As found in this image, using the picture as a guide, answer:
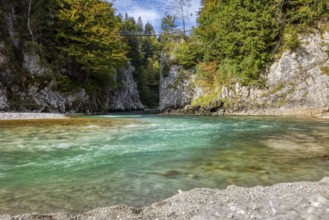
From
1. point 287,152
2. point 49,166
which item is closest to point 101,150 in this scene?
point 49,166

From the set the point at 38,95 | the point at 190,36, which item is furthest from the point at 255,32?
the point at 38,95

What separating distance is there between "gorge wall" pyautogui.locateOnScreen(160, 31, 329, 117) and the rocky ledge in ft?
75.7

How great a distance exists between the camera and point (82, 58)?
33219 mm

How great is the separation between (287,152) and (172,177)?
464 centimetres

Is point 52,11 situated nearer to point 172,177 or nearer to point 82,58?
point 82,58

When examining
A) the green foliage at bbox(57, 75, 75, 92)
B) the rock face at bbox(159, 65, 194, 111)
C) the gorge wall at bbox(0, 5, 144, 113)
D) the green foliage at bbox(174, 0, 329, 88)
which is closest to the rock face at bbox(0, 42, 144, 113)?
the gorge wall at bbox(0, 5, 144, 113)

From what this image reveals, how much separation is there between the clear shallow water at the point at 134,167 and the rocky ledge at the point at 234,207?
2.53 feet

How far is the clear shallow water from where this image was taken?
16.8 ft

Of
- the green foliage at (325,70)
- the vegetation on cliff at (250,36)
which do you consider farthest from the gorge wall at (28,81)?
the green foliage at (325,70)

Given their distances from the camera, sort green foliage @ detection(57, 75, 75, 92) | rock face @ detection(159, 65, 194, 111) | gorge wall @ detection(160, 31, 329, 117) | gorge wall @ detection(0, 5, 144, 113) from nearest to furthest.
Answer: gorge wall @ detection(160, 31, 329, 117) < gorge wall @ detection(0, 5, 144, 113) < green foliage @ detection(57, 75, 75, 92) < rock face @ detection(159, 65, 194, 111)

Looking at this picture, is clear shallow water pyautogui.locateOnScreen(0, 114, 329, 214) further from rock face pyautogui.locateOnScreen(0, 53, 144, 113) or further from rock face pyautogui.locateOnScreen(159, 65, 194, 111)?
rock face pyautogui.locateOnScreen(159, 65, 194, 111)

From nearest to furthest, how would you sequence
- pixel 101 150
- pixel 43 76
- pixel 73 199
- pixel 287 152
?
1. pixel 73 199
2. pixel 287 152
3. pixel 101 150
4. pixel 43 76

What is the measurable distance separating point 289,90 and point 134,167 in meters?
24.0

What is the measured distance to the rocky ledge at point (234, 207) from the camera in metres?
3.50
